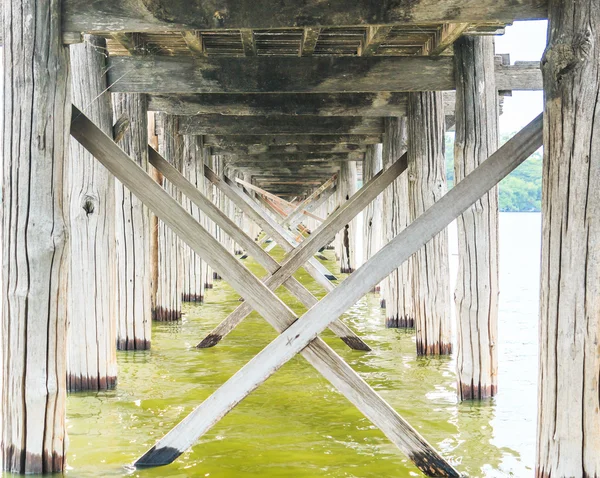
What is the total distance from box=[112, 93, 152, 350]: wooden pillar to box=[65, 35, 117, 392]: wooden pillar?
3.63ft

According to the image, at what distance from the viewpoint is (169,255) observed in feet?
27.9

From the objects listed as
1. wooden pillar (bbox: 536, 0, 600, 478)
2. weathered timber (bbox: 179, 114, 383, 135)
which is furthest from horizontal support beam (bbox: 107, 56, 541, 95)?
weathered timber (bbox: 179, 114, 383, 135)

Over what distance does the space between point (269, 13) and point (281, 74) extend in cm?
165

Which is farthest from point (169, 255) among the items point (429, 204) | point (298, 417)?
point (298, 417)

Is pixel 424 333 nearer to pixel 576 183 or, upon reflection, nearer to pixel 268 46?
pixel 268 46

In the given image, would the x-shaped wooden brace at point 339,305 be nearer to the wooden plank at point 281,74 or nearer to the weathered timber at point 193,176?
the wooden plank at point 281,74

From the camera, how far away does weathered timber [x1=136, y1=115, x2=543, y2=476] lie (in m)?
3.65

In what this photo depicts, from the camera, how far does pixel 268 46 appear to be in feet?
18.7

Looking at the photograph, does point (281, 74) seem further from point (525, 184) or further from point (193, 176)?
point (525, 184)

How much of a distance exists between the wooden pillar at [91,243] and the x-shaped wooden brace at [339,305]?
5.54ft

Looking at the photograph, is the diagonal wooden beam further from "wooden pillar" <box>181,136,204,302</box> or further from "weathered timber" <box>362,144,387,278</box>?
"weathered timber" <box>362,144,387,278</box>

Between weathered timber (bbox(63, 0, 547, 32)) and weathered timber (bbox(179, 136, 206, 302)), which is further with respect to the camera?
weathered timber (bbox(179, 136, 206, 302))

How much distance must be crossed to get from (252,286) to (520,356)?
13.9 feet

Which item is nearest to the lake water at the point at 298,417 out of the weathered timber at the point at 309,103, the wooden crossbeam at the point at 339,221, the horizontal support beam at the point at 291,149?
the wooden crossbeam at the point at 339,221
